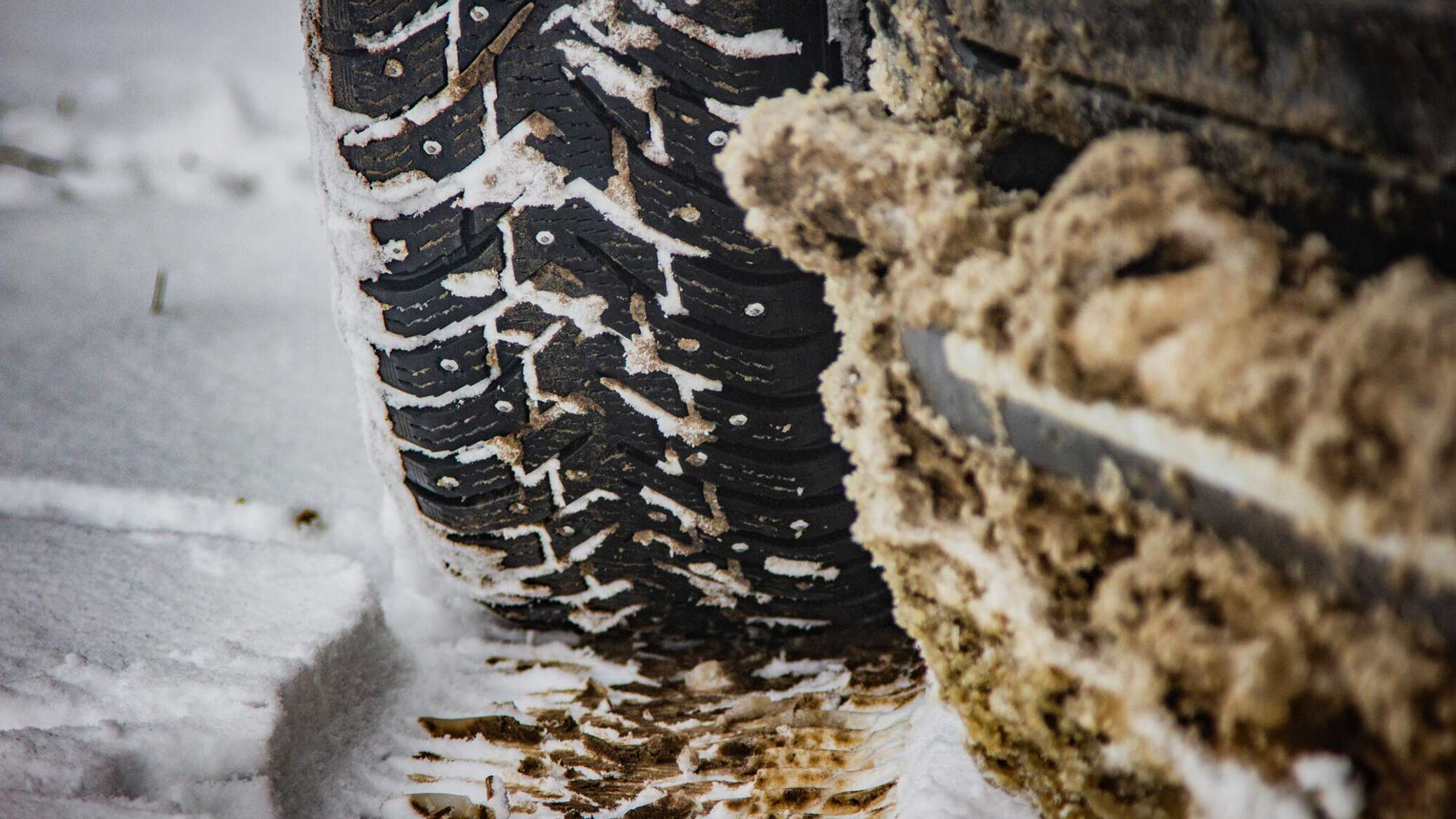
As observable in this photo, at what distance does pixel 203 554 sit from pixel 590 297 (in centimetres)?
59

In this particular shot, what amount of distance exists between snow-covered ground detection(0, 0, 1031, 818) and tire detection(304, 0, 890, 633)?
0.56ft

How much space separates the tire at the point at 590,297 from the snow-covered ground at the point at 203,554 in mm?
171

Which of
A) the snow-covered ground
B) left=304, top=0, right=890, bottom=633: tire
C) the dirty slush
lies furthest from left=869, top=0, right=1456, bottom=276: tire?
the snow-covered ground

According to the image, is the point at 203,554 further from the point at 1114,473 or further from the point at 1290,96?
the point at 1290,96

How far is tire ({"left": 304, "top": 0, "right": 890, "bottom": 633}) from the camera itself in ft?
2.56

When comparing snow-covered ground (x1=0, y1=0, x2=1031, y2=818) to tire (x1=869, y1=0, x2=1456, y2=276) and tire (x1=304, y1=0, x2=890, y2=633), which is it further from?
tire (x1=869, y1=0, x2=1456, y2=276)

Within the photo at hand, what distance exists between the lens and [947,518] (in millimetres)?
591

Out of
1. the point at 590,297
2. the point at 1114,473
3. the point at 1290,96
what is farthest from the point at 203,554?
the point at 1290,96

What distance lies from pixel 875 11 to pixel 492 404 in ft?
1.60

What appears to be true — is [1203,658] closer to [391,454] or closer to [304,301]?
[391,454]

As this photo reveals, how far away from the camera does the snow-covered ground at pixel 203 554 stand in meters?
0.75

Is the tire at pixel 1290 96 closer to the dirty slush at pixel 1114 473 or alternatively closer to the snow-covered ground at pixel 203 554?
the dirty slush at pixel 1114 473

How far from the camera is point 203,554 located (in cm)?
108

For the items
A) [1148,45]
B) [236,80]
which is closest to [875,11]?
[1148,45]
